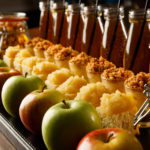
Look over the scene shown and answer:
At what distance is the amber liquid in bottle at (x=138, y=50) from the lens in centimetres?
83

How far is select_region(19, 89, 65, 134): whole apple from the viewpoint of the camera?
690mm

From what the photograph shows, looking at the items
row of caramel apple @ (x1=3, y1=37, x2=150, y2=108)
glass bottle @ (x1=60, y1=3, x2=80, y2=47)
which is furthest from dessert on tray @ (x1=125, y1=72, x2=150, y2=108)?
glass bottle @ (x1=60, y1=3, x2=80, y2=47)

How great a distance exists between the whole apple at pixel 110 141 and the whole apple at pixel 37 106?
7.8 inches

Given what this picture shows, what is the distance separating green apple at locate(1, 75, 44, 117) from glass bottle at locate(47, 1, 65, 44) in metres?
0.45

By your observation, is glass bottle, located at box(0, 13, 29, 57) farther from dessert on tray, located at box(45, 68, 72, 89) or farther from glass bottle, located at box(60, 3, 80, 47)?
dessert on tray, located at box(45, 68, 72, 89)

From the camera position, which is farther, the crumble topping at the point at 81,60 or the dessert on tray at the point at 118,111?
the crumble topping at the point at 81,60

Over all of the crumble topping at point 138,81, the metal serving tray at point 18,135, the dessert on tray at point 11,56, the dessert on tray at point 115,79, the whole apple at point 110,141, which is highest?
the crumble topping at point 138,81

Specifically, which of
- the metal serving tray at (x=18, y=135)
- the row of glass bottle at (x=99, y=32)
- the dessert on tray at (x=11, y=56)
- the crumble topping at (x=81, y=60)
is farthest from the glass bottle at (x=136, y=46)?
the dessert on tray at (x=11, y=56)

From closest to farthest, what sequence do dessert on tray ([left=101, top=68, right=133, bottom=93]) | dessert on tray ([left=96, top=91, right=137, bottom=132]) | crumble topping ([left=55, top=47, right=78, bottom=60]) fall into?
dessert on tray ([left=96, top=91, right=137, bottom=132]) < dessert on tray ([left=101, top=68, right=133, bottom=93]) < crumble topping ([left=55, top=47, right=78, bottom=60])

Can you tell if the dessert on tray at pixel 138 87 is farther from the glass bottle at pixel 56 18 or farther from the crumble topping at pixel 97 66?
the glass bottle at pixel 56 18

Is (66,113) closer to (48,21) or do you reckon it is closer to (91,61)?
(91,61)

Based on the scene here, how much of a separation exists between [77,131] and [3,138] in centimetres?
32

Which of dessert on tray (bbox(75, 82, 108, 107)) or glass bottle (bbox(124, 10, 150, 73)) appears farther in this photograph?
glass bottle (bbox(124, 10, 150, 73))

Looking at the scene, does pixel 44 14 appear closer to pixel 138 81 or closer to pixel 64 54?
pixel 64 54
